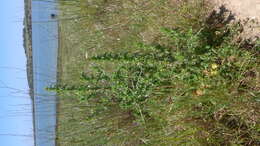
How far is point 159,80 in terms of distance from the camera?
2.20 meters

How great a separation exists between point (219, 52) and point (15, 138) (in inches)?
67.1

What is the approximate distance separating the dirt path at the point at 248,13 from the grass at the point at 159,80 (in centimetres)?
8

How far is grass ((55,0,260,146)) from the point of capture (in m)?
2.05

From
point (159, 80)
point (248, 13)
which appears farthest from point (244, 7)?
point (159, 80)

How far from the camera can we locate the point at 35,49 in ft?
10.4

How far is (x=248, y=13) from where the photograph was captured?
218cm

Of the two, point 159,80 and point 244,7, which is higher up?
point 244,7

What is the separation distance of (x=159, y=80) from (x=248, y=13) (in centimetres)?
64

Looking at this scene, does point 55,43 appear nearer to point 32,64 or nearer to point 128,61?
point 32,64

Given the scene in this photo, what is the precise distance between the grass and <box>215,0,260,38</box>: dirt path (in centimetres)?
A: 8

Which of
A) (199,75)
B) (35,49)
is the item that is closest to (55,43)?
(35,49)

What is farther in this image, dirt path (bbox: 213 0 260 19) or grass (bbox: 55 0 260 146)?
dirt path (bbox: 213 0 260 19)

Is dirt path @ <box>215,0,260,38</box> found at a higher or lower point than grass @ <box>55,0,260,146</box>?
higher

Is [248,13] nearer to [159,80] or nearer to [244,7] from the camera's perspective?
[244,7]
